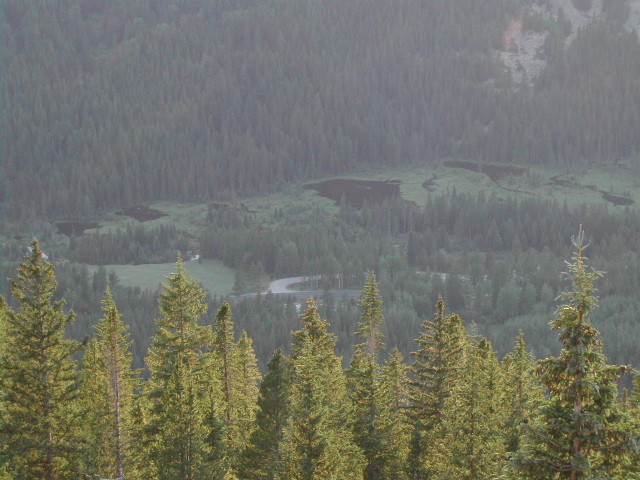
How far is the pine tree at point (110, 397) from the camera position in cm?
5303

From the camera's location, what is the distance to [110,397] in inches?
2199

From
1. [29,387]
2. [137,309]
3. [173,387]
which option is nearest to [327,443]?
[173,387]

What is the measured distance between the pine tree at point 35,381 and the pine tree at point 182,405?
474 centimetres

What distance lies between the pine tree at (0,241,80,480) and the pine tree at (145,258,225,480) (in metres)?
4.74

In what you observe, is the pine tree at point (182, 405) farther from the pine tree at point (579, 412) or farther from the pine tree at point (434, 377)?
the pine tree at point (579, 412)

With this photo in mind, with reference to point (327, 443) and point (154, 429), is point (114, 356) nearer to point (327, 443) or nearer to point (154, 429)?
point (154, 429)

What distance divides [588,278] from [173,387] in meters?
24.3

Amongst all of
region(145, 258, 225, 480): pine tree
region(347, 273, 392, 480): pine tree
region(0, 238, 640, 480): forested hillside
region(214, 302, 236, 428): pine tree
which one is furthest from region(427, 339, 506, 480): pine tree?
region(214, 302, 236, 428): pine tree

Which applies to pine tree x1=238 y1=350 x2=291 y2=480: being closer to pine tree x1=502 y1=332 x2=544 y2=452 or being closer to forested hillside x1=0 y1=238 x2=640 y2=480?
forested hillside x1=0 y1=238 x2=640 y2=480

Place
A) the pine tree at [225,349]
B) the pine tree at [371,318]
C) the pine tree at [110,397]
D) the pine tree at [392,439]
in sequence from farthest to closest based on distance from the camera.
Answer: the pine tree at [371,318] < the pine tree at [225,349] < the pine tree at [110,397] < the pine tree at [392,439]

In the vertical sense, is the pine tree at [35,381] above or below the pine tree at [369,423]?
above

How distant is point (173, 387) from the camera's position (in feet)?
136

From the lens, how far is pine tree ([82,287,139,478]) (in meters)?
53.0

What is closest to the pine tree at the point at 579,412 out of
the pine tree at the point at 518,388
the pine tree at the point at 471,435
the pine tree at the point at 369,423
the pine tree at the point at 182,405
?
the pine tree at the point at 471,435
